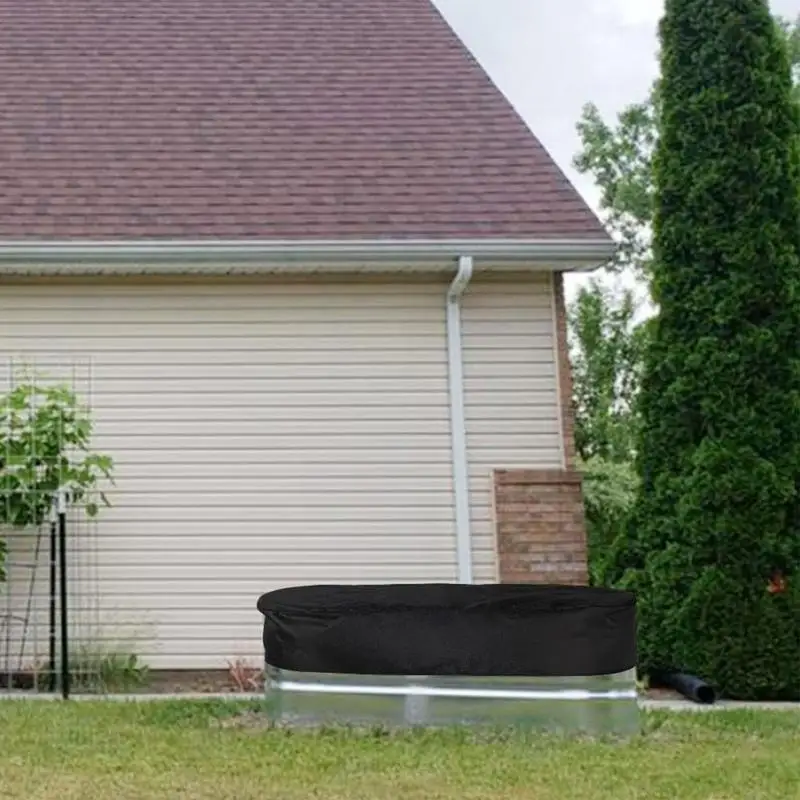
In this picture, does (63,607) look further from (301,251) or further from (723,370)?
(723,370)

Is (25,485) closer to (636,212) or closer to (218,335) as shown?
(218,335)

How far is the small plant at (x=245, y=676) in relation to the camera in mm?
6391

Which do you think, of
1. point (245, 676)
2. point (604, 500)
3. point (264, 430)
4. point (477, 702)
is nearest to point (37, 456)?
point (264, 430)

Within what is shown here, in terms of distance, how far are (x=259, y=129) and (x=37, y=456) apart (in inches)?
136

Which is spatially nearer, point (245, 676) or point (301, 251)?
point (245, 676)

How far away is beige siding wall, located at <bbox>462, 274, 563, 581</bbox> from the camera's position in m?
7.01

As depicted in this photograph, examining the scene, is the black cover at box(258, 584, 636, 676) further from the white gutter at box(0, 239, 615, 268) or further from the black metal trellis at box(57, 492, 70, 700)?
the white gutter at box(0, 239, 615, 268)

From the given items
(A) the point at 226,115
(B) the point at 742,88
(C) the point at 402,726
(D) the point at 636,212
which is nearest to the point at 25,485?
(C) the point at 402,726

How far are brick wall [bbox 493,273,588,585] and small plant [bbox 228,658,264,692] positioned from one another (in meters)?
1.79

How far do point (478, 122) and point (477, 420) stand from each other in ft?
9.40

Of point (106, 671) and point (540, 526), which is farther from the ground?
point (540, 526)

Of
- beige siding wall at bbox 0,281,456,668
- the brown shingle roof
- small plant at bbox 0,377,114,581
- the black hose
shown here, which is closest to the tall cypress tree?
the black hose

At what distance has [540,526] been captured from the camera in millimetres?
6836

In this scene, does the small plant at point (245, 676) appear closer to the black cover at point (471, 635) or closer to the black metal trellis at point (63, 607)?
the black metal trellis at point (63, 607)
